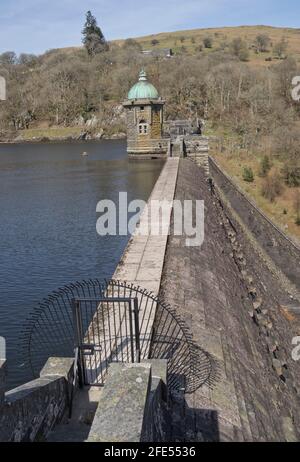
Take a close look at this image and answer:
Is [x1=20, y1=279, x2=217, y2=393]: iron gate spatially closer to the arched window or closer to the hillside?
the arched window

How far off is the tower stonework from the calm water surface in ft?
9.90

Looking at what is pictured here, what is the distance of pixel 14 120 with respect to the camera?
340 feet

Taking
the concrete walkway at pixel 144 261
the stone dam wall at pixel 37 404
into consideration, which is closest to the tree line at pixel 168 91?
the concrete walkway at pixel 144 261

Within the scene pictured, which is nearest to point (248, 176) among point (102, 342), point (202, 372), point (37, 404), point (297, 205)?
point (297, 205)

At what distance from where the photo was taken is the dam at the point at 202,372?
18.1 ft

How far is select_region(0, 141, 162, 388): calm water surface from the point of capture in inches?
637

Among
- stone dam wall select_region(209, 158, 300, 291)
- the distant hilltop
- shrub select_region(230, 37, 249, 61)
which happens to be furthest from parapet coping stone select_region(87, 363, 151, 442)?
shrub select_region(230, 37, 249, 61)

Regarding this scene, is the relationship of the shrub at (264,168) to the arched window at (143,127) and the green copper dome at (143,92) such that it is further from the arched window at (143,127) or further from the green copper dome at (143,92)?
the green copper dome at (143,92)

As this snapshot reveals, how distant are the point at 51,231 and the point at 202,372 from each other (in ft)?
53.0

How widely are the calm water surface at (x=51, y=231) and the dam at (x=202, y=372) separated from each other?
3.35 m

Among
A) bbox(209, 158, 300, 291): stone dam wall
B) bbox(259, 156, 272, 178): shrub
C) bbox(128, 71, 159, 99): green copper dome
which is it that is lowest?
bbox(209, 158, 300, 291): stone dam wall
